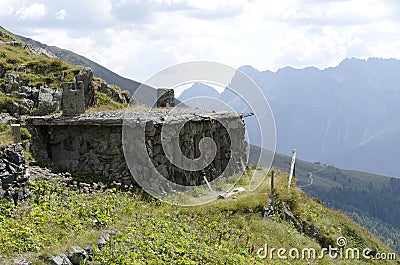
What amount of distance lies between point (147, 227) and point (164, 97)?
14.1m

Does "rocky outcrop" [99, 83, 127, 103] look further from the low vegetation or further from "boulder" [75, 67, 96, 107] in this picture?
the low vegetation

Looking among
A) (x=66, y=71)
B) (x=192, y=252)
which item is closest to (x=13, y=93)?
(x=66, y=71)

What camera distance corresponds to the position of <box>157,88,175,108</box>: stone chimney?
2611 cm

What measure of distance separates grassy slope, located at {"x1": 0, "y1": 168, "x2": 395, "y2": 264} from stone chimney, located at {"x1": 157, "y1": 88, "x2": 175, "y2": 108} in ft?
29.6

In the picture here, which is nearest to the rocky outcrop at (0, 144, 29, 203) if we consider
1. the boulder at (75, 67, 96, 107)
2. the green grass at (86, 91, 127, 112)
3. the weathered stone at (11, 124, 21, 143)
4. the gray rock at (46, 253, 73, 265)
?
the weathered stone at (11, 124, 21, 143)

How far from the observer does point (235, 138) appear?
2570 centimetres

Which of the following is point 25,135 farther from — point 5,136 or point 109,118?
point 109,118

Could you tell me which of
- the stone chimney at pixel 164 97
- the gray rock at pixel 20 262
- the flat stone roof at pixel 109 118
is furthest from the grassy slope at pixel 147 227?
the stone chimney at pixel 164 97

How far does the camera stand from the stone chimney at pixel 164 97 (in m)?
26.1

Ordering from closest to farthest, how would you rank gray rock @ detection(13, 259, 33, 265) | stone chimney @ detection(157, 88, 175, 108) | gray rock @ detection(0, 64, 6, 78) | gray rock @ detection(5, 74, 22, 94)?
1. gray rock @ detection(13, 259, 33, 265)
2. gray rock @ detection(5, 74, 22, 94)
3. gray rock @ detection(0, 64, 6, 78)
4. stone chimney @ detection(157, 88, 175, 108)

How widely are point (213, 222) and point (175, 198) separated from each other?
236cm

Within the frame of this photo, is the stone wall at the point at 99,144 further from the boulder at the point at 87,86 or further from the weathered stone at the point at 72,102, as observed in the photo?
the boulder at the point at 87,86

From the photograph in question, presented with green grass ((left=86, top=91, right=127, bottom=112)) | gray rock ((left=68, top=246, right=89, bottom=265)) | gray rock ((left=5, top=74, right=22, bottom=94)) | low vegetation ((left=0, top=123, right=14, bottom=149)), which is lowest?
gray rock ((left=68, top=246, right=89, bottom=265))

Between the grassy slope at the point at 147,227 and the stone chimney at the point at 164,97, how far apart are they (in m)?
9.02
